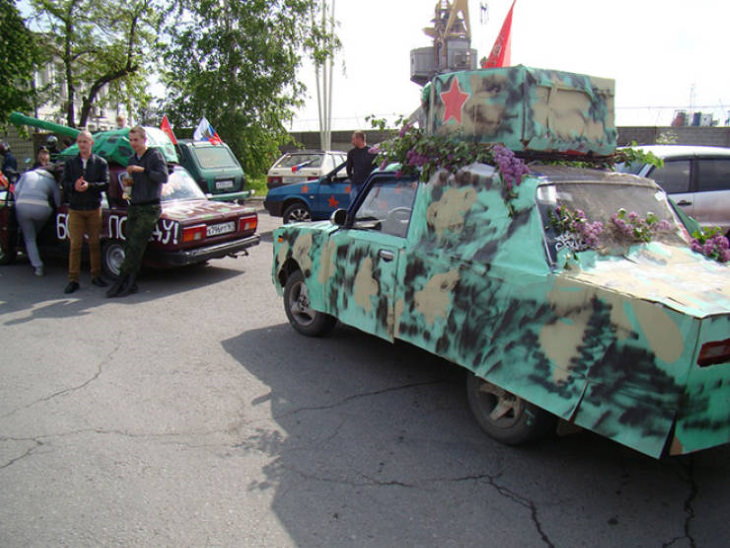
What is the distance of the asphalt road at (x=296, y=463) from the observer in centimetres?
286

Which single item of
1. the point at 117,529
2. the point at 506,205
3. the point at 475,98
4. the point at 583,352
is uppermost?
the point at 475,98

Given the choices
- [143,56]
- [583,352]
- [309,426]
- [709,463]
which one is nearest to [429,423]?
[309,426]

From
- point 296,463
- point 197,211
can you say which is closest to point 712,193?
point 197,211

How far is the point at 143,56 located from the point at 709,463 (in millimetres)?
26564

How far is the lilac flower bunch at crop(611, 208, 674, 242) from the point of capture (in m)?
3.59

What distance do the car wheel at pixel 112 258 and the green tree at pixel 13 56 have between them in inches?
612

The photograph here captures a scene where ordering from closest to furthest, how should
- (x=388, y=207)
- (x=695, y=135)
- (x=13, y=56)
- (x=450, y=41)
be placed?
1. (x=388, y=207)
2. (x=450, y=41)
3. (x=13, y=56)
4. (x=695, y=135)

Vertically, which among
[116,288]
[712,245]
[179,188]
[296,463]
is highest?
[179,188]

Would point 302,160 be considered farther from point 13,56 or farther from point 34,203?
point 13,56

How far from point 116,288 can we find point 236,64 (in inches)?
611

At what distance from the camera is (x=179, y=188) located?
8.80 metres

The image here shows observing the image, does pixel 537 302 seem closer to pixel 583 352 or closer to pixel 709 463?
pixel 583 352

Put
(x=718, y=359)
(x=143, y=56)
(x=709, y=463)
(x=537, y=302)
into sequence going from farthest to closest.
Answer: (x=143, y=56)
(x=709, y=463)
(x=537, y=302)
(x=718, y=359)

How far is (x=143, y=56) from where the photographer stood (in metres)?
25.0
